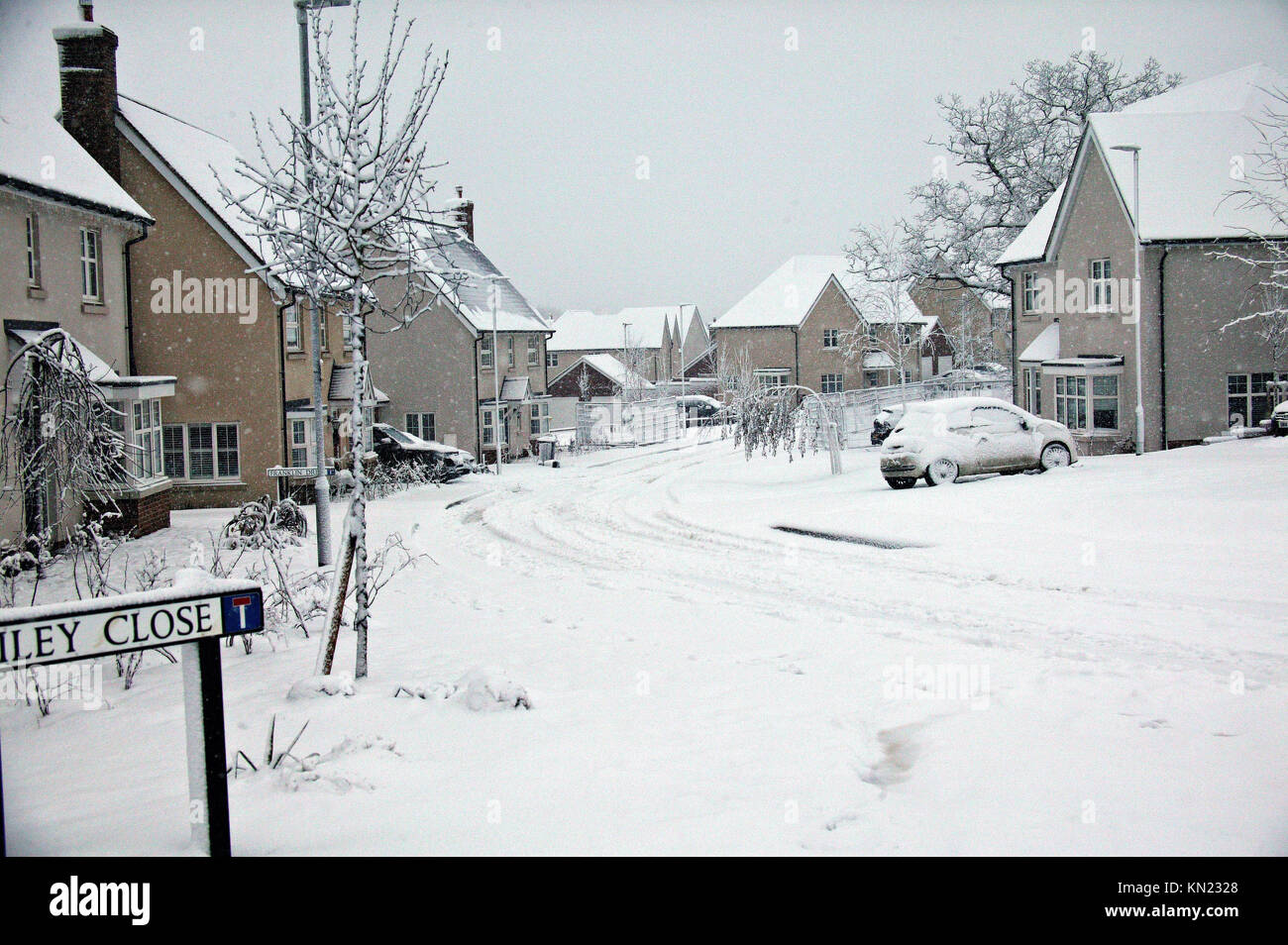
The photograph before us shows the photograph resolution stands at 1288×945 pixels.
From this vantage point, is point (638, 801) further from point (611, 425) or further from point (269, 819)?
point (611, 425)

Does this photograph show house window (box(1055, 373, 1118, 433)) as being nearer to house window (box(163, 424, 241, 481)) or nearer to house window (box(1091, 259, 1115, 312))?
house window (box(1091, 259, 1115, 312))

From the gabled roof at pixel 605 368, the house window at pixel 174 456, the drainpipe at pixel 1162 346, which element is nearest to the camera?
the house window at pixel 174 456

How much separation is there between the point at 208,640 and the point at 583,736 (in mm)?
2875

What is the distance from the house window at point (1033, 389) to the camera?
32.9 metres

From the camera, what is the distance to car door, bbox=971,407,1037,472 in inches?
837

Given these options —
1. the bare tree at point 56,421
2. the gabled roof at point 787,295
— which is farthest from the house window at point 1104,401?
the gabled roof at point 787,295

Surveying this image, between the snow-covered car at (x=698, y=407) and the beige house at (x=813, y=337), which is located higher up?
the beige house at (x=813, y=337)

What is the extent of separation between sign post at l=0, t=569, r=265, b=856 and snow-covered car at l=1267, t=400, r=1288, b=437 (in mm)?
24625

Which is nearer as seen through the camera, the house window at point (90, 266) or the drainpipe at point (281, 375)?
the house window at point (90, 266)

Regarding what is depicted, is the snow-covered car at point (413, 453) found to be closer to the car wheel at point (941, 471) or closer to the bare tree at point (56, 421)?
the car wheel at point (941, 471)

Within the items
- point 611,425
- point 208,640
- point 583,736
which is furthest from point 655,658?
point 611,425

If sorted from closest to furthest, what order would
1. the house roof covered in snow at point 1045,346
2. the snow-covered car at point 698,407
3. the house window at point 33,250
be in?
1. the house window at point 33,250
2. the house roof covered in snow at point 1045,346
3. the snow-covered car at point 698,407


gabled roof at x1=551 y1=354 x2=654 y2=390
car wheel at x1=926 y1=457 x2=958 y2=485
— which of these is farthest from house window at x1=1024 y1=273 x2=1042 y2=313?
gabled roof at x1=551 y1=354 x2=654 y2=390

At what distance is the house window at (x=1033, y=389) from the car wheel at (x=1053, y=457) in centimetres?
1164
